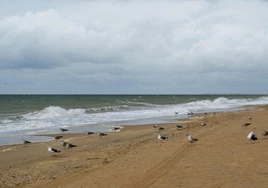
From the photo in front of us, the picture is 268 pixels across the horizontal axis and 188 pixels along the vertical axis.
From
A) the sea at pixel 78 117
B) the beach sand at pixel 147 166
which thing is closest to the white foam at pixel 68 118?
the sea at pixel 78 117

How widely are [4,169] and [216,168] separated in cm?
658

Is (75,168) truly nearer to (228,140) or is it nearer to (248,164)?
(248,164)

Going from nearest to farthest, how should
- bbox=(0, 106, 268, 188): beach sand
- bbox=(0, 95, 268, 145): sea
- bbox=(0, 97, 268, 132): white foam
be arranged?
bbox=(0, 106, 268, 188): beach sand
bbox=(0, 95, 268, 145): sea
bbox=(0, 97, 268, 132): white foam

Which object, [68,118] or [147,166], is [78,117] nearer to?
[68,118]

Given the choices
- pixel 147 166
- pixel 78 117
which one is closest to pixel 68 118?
pixel 78 117

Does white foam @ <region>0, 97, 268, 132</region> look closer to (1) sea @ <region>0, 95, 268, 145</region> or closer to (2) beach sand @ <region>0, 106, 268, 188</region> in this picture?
(1) sea @ <region>0, 95, 268, 145</region>

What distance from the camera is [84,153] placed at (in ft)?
45.5

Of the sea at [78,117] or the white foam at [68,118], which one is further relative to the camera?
the white foam at [68,118]

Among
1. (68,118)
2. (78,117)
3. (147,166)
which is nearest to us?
(147,166)

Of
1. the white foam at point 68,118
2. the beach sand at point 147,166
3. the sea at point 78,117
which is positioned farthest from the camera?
the white foam at point 68,118

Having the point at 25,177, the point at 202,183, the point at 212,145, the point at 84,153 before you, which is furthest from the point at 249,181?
the point at 84,153

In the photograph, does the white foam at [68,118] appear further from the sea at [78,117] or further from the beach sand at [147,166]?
the beach sand at [147,166]

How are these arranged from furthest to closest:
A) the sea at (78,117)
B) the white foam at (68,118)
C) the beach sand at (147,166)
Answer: the white foam at (68,118) < the sea at (78,117) < the beach sand at (147,166)

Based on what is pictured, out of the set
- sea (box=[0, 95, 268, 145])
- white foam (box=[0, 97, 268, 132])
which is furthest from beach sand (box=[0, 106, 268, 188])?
white foam (box=[0, 97, 268, 132])
